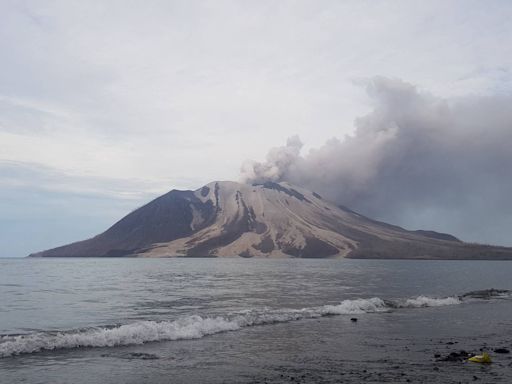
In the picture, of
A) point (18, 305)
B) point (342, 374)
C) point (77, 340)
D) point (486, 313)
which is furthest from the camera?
point (18, 305)

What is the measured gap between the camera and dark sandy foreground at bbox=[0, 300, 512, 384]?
18.5 m

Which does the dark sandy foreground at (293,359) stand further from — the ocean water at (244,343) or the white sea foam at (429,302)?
the white sea foam at (429,302)

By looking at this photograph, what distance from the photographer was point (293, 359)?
21.8 meters

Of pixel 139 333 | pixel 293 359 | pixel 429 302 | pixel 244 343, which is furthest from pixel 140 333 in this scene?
pixel 429 302

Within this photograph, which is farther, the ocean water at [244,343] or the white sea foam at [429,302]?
the white sea foam at [429,302]

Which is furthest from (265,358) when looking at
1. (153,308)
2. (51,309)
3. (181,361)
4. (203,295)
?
(203,295)

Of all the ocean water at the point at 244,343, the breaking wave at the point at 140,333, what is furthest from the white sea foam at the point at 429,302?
the breaking wave at the point at 140,333

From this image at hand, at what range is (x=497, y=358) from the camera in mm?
22094

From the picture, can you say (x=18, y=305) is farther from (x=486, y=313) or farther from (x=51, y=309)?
(x=486, y=313)

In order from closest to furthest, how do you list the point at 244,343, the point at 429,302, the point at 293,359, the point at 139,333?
1. the point at 293,359
2. the point at 244,343
3. the point at 139,333
4. the point at 429,302

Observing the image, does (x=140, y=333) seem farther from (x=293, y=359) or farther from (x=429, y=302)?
(x=429, y=302)

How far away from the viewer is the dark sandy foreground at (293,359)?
18547 mm

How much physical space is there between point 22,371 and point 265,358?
1009 cm

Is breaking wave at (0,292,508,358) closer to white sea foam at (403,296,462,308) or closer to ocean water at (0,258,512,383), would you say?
ocean water at (0,258,512,383)
